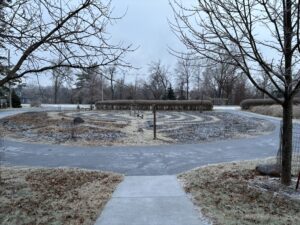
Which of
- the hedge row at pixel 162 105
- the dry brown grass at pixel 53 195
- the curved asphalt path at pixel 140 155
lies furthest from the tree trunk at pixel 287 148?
the hedge row at pixel 162 105

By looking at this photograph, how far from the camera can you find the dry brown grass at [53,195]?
5582 mm

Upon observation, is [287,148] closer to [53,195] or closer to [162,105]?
[53,195]

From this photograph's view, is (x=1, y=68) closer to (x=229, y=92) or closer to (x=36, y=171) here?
(x=36, y=171)

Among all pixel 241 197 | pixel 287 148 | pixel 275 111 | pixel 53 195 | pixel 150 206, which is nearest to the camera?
pixel 150 206

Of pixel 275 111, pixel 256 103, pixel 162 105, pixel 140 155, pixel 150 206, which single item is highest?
pixel 256 103

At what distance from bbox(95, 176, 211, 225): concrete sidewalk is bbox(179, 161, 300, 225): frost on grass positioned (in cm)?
25

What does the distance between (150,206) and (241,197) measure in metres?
1.76

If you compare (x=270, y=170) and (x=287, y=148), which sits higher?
(x=287, y=148)

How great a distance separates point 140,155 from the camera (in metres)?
12.2

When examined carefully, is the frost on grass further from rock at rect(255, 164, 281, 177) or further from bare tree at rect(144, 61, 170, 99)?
bare tree at rect(144, 61, 170, 99)

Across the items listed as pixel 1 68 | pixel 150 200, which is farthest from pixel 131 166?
pixel 1 68

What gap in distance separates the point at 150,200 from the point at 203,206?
3.21 ft

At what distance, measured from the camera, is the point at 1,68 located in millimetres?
5957

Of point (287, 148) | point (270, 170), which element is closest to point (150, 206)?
point (287, 148)
